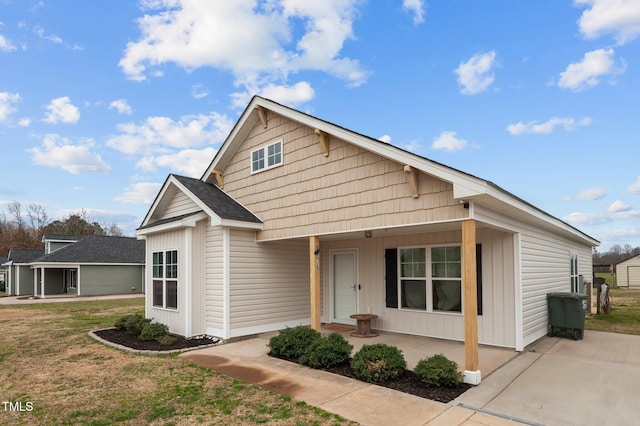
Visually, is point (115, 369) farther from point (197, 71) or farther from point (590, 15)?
point (590, 15)

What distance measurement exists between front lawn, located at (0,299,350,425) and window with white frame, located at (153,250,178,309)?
1832 mm

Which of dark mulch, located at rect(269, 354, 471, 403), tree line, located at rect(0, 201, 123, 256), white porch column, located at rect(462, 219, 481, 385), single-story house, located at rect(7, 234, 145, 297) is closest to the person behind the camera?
dark mulch, located at rect(269, 354, 471, 403)

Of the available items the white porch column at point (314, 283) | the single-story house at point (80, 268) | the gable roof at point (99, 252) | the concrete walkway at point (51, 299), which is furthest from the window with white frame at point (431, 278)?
the gable roof at point (99, 252)

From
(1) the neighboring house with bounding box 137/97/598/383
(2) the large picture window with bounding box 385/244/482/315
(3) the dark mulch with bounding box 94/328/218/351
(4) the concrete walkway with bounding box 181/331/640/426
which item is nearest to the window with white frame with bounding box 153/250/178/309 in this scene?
(1) the neighboring house with bounding box 137/97/598/383

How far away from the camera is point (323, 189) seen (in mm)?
8445

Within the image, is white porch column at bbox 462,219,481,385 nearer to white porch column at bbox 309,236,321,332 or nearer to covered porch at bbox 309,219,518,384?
covered porch at bbox 309,219,518,384

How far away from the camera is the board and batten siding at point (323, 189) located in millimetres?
6645

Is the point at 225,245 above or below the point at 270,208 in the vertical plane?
below

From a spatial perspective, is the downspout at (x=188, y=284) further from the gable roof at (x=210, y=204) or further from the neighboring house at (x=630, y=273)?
the neighboring house at (x=630, y=273)

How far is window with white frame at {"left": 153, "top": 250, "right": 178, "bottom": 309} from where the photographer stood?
978 cm

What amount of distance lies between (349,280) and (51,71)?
13.2 meters

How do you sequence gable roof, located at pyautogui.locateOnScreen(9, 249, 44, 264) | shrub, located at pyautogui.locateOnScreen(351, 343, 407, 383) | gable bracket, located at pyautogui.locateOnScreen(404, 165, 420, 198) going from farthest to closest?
gable roof, located at pyautogui.locateOnScreen(9, 249, 44, 264)
gable bracket, located at pyautogui.locateOnScreen(404, 165, 420, 198)
shrub, located at pyautogui.locateOnScreen(351, 343, 407, 383)

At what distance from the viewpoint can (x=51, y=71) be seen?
46.0 ft

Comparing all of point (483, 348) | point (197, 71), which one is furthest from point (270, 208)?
point (197, 71)
